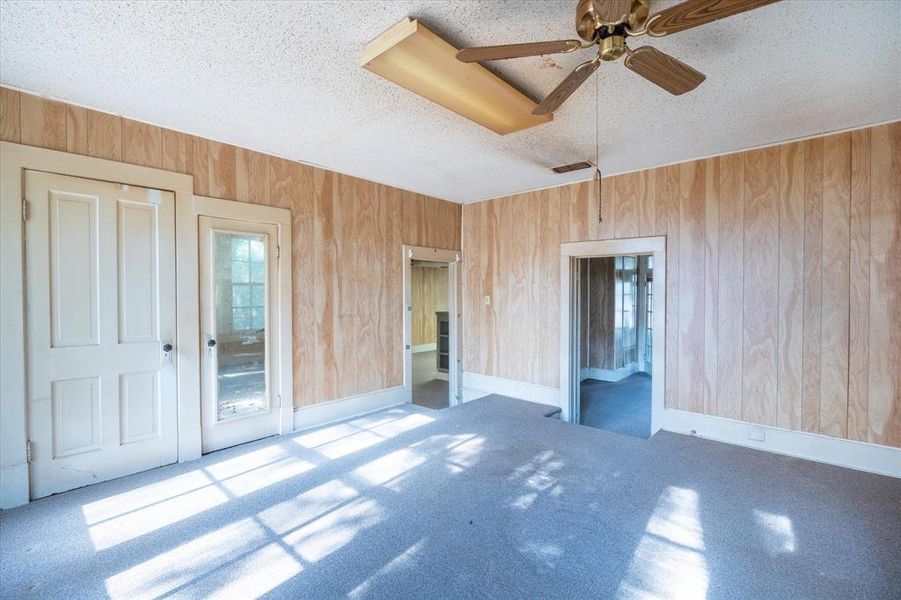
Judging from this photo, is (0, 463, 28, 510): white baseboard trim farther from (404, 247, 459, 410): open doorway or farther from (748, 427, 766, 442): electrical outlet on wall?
(748, 427, 766, 442): electrical outlet on wall

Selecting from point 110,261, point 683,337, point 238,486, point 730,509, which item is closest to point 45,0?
point 110,261

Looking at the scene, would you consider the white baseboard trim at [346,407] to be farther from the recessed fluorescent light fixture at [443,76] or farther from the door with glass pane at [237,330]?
the recessed fluorescent light fixture at [443,76]

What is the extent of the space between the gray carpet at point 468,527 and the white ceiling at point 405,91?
104 inches

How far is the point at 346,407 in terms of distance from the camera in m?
4.26

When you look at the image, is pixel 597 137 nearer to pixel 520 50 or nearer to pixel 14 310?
pixel 520 50

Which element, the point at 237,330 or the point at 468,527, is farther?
the point at 237,330

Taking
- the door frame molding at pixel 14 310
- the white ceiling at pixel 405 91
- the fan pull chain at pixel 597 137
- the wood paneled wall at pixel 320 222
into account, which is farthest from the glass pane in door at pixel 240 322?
the fan pull chain at pixel 597 137

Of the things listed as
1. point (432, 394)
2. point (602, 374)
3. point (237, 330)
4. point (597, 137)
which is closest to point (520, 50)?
point (597, 137)

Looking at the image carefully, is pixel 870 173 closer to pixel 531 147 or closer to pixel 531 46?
pixel 531 147

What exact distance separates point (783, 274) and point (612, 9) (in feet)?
9.76

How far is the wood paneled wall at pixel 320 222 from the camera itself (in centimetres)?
274

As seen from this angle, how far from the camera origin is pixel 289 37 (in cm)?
200

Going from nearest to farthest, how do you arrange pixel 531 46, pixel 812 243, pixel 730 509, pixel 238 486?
pixel 531 46, pixel 730 509, pixel 238 486, pixel 812 243

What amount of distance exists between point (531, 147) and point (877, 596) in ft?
11.2
